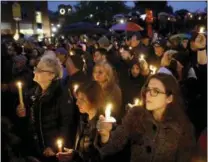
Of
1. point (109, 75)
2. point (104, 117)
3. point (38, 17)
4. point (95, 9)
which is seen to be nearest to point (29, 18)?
point (38, 17)

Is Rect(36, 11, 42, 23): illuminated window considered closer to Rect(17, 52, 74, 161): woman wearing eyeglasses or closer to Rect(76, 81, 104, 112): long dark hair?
Rect(17, 52, 74, 161): woman wearing eyeglasses

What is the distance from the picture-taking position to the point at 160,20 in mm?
28750

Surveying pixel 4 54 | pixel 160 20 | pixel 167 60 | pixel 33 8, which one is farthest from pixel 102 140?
pixel 33 8

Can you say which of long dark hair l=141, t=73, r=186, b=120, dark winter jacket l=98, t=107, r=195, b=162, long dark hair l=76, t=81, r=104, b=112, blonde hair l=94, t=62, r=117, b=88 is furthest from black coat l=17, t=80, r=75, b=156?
long dark hair l=141, t=73, r=186, b=120

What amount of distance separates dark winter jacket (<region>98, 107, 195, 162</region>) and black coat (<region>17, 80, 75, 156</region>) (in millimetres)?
1013

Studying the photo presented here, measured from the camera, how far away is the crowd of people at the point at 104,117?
287cm

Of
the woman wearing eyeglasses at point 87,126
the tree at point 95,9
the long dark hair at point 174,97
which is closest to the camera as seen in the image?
the long dark hair at point 174,97

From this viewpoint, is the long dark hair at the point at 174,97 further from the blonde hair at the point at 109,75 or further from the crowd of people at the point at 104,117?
the blonde hair at the point at 109,75

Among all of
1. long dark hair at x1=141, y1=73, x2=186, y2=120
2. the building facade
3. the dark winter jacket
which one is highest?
the building facade

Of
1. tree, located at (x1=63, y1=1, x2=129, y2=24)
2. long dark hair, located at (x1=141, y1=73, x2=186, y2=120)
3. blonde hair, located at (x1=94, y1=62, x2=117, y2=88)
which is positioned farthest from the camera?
tree, located at (x1=63, y1=1, x2=129, y2=24)

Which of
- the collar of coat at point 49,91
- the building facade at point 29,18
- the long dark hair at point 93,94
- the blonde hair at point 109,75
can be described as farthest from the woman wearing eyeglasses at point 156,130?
the building facade at point 29,18

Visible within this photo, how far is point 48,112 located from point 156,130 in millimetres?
1413

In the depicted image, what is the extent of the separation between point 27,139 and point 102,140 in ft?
5.25

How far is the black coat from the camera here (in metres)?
3.94
